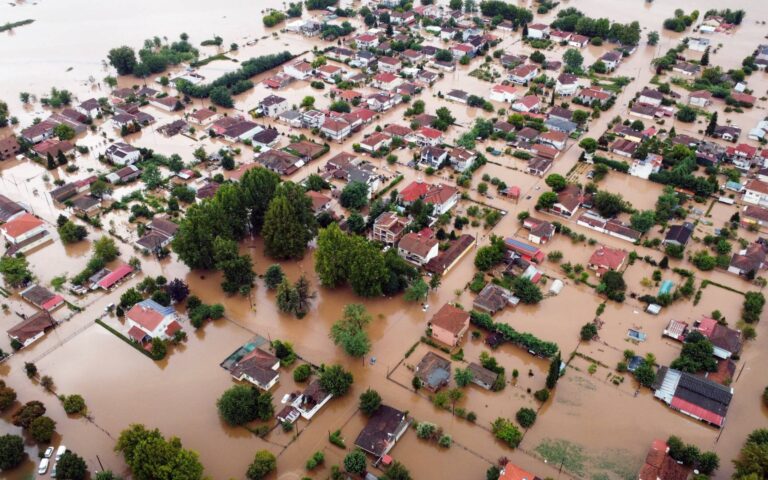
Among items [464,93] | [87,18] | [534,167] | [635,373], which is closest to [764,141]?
[534,167]

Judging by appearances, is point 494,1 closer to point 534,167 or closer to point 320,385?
point 534,167

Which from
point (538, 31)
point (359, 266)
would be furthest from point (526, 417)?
point (538, 31)

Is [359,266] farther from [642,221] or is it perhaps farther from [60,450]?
[642,221]

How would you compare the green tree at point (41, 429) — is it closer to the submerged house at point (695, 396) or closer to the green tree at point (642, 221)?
the submerged house at point (695, 396)

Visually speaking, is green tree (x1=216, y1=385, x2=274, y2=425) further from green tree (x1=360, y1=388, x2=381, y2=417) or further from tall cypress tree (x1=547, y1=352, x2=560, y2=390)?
tall cypress tree (x1=547, y1=352, x2=560, y2=390)

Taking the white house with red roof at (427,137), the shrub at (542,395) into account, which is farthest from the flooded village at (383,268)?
the shrub at (542,395)

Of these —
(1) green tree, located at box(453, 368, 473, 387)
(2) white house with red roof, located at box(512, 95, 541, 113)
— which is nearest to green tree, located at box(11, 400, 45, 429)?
(1) green tree, located at box(453, 368, 473, 387)
